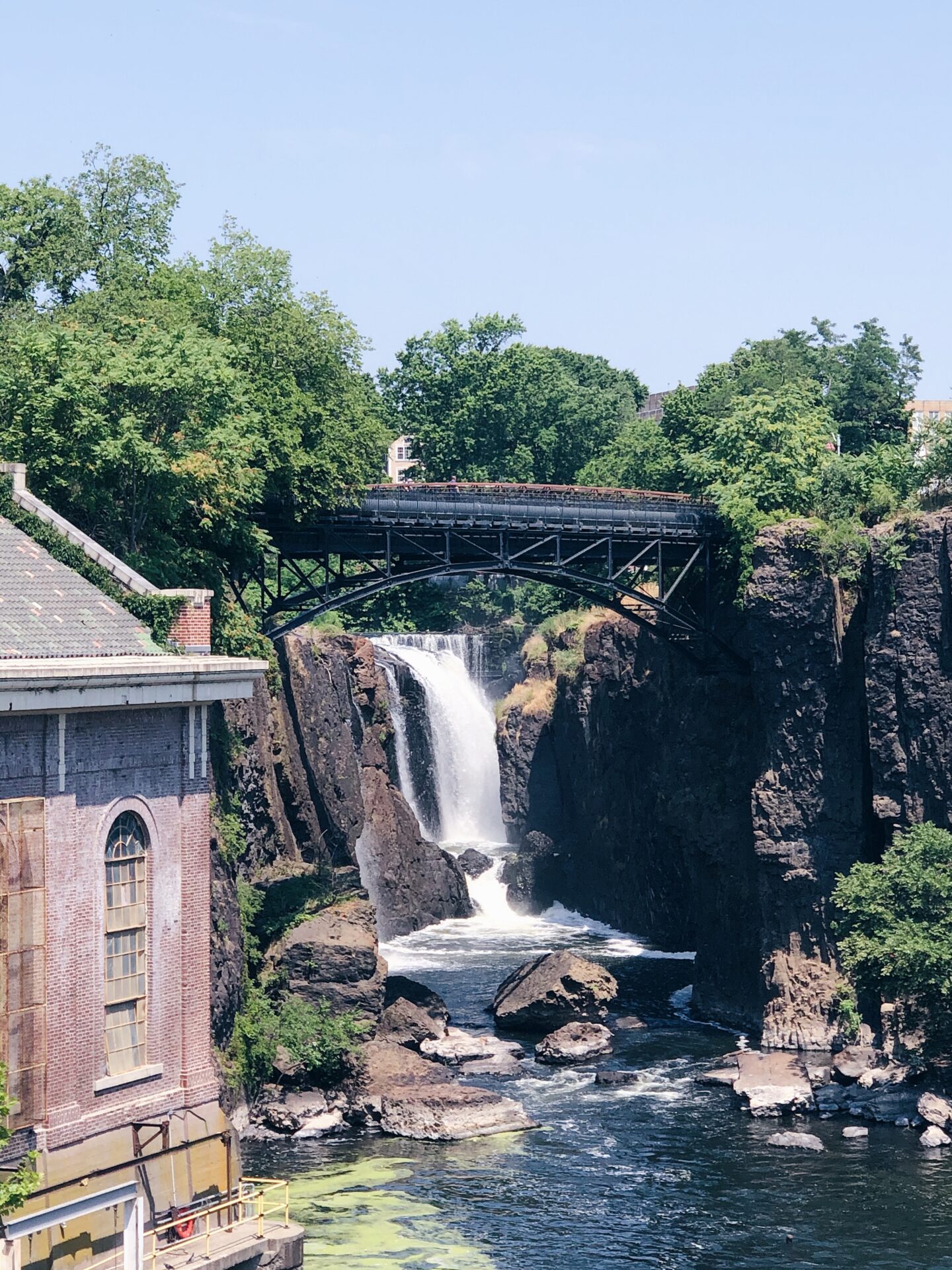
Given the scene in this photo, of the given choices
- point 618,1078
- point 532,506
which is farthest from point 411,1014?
point 532,506

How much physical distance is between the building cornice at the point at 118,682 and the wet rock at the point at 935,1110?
93.4 ft

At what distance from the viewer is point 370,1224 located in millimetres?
→ 47438

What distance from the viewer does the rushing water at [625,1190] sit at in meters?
46.3

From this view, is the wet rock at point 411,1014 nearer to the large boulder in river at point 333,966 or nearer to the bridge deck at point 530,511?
the large boulder in river at point 333,966

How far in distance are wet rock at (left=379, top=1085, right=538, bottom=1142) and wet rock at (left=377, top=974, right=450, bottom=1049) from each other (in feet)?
15.1

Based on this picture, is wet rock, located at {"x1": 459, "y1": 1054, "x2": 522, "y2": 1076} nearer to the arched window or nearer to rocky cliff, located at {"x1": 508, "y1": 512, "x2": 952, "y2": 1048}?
rocky cliff, located at {"x1": 508, "y1": 512, "x2": 952, "y2": 1048}

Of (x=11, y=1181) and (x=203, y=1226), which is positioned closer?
(x=11, y=1181)

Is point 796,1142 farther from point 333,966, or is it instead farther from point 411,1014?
point 333,966

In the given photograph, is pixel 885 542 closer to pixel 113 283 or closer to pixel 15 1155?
pixel 113 283

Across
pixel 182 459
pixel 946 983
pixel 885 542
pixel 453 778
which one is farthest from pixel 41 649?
pixel 453 778

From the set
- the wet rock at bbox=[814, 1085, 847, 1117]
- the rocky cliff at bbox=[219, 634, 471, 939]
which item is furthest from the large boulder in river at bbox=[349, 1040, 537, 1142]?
the rocky cliff at bbox=[219, 634, 471, 939]

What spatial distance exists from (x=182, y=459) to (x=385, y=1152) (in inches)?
787

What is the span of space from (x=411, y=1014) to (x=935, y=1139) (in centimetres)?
1804

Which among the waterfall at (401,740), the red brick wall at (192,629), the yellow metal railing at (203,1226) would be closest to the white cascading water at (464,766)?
the waterfall at (401,740)
